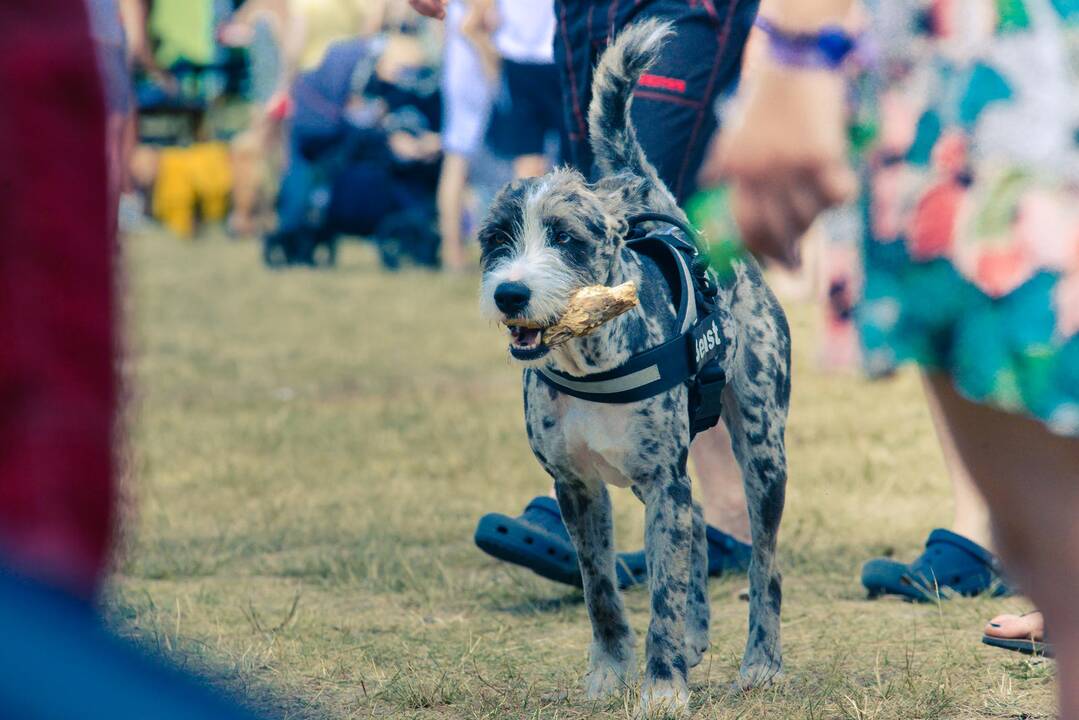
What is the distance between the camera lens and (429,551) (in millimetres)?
5109

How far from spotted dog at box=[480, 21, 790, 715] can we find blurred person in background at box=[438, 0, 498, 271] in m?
8.09

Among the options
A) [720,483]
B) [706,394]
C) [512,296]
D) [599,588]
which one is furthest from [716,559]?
[512,296]

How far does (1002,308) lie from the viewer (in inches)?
69.7

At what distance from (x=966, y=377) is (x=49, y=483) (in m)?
1.05

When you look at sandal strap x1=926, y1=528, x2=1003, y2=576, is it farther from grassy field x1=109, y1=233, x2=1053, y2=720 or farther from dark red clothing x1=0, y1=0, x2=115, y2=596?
dark red clothing x1=0, y1=0, x2=115, y2=596

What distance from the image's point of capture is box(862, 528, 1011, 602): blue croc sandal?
171 inches

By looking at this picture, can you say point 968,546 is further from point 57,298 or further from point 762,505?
point 57,298

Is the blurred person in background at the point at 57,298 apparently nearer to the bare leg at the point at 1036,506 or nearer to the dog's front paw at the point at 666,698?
the bare leg at the point at 1036,506

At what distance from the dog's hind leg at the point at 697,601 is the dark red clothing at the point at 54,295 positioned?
272 centimetres

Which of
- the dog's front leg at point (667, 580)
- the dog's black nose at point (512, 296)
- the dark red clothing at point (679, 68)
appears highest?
the dark red clothing at point (679, 68)

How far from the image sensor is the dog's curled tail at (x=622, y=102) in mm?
3480

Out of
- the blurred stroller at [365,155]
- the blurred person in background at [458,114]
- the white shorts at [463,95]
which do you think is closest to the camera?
the blurred person in background at [458,114]

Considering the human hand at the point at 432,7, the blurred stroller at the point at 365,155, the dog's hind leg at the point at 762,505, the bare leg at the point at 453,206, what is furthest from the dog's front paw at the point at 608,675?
the blurred stroller at the point at 365,155

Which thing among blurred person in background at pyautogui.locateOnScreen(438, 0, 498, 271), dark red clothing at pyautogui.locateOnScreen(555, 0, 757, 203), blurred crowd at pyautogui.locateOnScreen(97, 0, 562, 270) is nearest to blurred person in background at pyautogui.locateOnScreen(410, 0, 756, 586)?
dark red clothing at pyautogui.locateOnScreen(555, 0, 757, 203)
